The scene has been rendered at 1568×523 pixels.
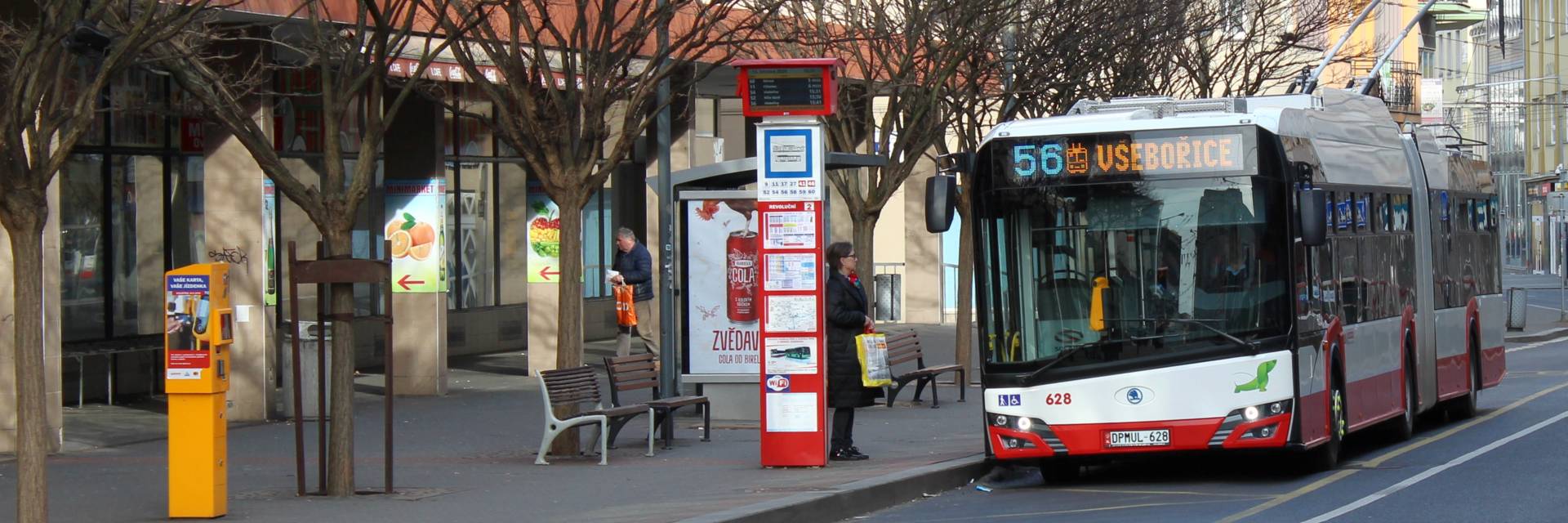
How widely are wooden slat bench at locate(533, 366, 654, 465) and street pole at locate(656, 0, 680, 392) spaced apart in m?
3.34

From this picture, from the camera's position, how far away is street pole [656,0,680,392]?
60.3 ft

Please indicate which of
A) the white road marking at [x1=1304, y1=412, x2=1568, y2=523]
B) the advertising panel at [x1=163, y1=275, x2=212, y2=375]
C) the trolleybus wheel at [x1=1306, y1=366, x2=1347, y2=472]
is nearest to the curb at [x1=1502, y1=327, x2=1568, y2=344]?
the white road marking at [x1=1304, y1=412, x2=1568, y2=523]

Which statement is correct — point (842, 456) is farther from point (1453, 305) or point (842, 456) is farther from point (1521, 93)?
point (1521, 93)

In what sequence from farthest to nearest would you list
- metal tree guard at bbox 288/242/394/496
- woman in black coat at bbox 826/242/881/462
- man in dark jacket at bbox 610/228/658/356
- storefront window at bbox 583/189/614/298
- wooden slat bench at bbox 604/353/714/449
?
storefront window at bbox 583/189/614/298
man in dark jacket at bbox 610/228/658/356
wooden slat bench at bbox 604/353/714/449
woman in black coat at bbox 826/242/881/462
metal tree guard at bbox 288/242/394/496

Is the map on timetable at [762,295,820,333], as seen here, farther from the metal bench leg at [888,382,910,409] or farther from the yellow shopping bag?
the metal bench leg at [888,382,910,409]

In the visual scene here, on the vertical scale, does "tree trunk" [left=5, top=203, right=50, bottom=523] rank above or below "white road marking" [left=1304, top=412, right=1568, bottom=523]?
above

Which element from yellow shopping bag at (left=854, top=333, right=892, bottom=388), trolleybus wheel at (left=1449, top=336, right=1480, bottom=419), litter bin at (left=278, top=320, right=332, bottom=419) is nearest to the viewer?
yellow shopping bag at (left=854, top=333, right=892, bottom=388)

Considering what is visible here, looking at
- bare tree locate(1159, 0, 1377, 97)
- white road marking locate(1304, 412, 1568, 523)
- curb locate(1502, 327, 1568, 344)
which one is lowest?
white road marking locate(1304, 412, 1568, 523)

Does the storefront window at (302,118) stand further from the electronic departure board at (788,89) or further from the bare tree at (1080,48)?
the electronic departure board at (788,89)

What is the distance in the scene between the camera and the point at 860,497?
12484mm

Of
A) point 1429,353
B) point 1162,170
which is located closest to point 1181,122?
point 1162,170

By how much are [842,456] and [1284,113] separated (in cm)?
407

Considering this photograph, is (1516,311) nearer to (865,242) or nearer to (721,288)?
(865,242)

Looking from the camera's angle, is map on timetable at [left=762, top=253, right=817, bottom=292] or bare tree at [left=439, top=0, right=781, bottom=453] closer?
map on timetable at [left=762, top=253, right=817, bottom=292]
